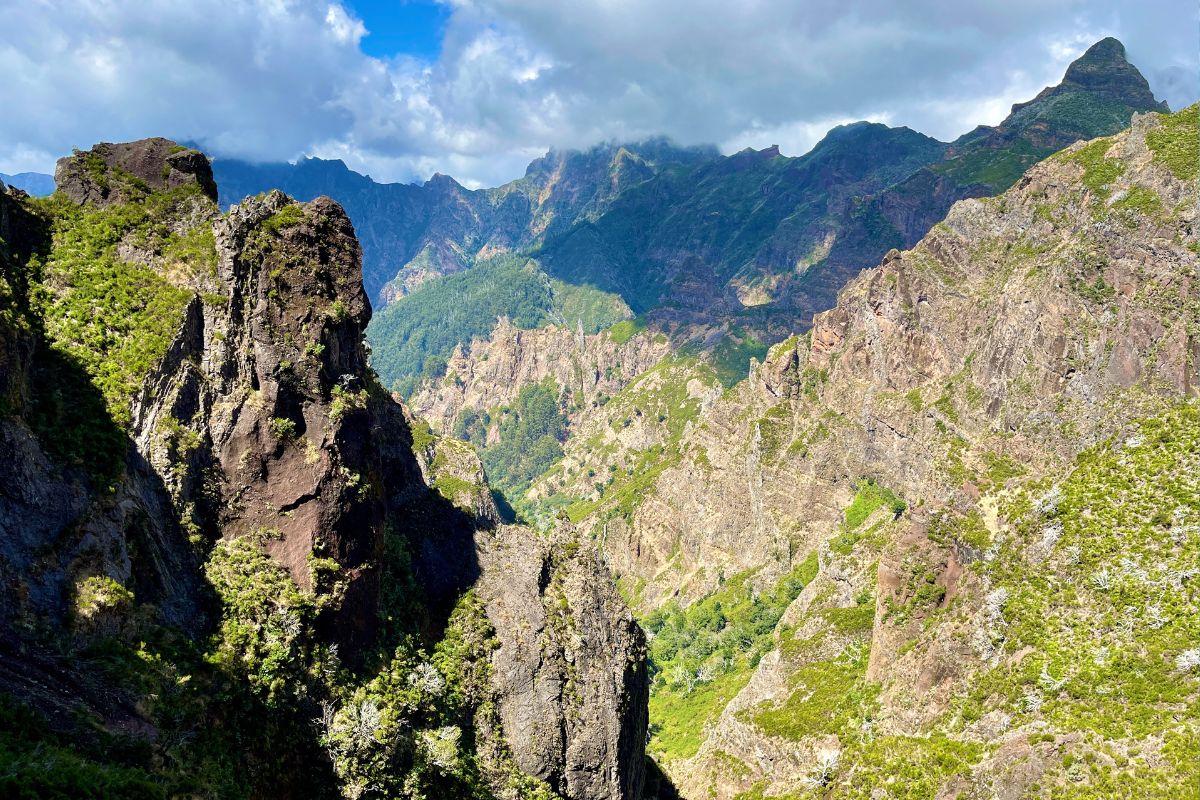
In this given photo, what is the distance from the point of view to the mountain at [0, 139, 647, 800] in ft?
87.8

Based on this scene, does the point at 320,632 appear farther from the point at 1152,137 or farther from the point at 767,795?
the point at 1152,137

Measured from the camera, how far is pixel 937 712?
6062 cm

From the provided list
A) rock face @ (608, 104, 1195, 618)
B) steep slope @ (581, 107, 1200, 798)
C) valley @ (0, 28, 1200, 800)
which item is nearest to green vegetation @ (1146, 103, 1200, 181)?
steep slope @ (581, 107, 1200, 798)

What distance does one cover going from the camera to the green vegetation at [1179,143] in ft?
354

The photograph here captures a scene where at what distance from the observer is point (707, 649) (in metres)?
146

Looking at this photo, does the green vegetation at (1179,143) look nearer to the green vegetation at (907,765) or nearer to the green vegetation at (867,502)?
the green vegetation at (867,502)

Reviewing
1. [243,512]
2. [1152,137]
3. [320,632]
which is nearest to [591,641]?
[320,632]

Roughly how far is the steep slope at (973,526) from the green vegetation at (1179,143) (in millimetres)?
458

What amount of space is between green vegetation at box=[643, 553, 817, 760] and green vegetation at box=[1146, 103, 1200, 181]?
93.6 metres

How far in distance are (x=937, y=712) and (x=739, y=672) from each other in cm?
7449

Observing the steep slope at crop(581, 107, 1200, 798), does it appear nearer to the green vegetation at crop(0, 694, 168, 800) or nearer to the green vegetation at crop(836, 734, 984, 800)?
the green vegetation at crop(836, 734, 984, 800)

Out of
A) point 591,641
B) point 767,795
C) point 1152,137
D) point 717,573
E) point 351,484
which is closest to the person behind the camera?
point 351,484

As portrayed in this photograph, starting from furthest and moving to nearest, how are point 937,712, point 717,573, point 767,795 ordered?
point 717,573 → point 767,795 → point 937,712

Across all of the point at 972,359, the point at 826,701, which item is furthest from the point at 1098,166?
the point at 826,701
